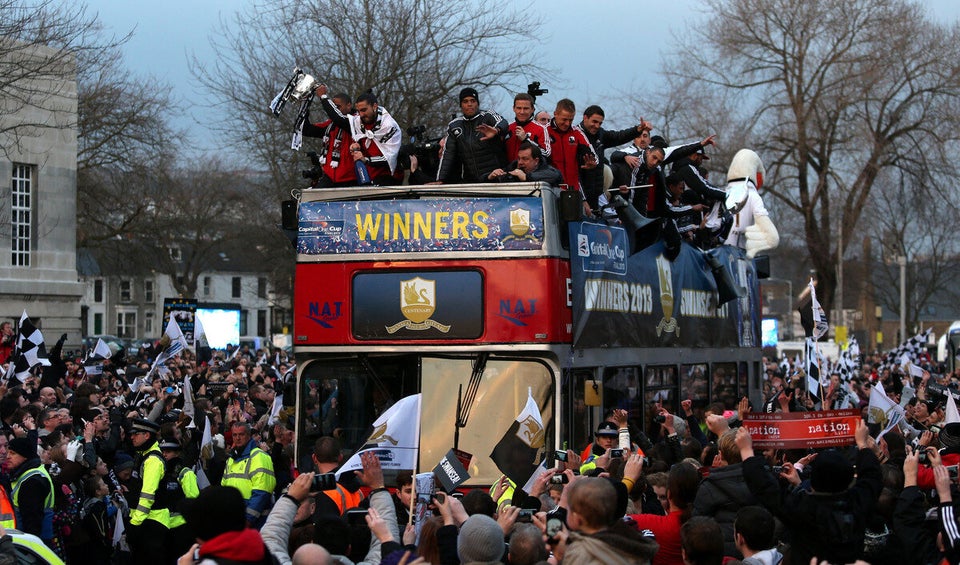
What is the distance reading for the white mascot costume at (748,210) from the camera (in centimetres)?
1933

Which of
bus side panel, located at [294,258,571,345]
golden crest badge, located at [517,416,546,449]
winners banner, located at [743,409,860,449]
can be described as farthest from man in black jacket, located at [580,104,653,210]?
winners banner, located at [743,409,860,449]

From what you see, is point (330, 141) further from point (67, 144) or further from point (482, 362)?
point (67, 144)

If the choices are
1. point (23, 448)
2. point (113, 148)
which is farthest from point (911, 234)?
point (23, 448)

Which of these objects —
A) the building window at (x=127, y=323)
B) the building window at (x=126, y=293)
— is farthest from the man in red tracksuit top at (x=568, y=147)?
the building window at (x=127, y=323)

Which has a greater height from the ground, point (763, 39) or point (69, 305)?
point (763, 39)

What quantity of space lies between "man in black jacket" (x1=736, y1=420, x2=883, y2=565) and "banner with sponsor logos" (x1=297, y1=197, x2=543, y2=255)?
16.7 feet

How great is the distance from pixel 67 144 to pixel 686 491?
115ft

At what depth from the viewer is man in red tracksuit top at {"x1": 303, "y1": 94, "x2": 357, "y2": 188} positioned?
43.6 ft

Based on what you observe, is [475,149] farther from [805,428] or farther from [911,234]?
[911,234]

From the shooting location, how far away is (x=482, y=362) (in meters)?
11.6

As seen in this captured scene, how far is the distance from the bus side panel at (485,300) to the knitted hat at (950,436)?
136 inches

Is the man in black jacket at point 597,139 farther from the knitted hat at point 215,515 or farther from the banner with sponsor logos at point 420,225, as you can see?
the knitted hat at point 215,515

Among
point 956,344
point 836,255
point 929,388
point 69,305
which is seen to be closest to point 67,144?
point 69,305

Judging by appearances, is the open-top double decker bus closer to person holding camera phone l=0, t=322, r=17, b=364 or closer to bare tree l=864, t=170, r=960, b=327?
person holding camera phone l=0, t=322, r=17, b=364
